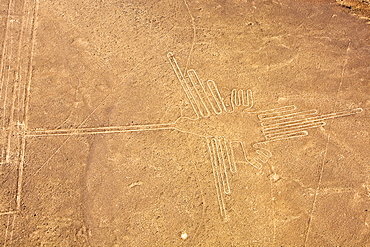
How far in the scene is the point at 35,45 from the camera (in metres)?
12.8

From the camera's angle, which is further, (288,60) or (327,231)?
(288,60)

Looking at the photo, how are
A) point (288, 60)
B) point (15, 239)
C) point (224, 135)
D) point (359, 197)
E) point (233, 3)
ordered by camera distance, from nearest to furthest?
point (15, 239)
point (359, 197)
point (224, 135)
point (288, 60)
point (233, 3)

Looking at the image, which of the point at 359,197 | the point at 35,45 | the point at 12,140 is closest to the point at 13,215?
the point at 12,140

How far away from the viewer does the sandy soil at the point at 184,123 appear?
10258mm

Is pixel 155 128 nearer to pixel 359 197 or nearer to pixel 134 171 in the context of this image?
pixel 134 171

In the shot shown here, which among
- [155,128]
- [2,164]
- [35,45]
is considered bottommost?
[155,128]

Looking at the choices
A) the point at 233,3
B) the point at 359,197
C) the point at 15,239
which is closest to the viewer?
the point at 15,239

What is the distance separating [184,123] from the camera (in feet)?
38.2

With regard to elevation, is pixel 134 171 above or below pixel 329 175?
above

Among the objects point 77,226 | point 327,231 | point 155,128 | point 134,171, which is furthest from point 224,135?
point 77,226

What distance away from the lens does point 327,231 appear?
1023 cm

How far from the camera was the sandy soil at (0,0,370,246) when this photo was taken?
10.3 metres

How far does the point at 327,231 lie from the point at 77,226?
7.19m

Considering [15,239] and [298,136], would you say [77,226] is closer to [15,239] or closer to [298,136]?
[15,239]
